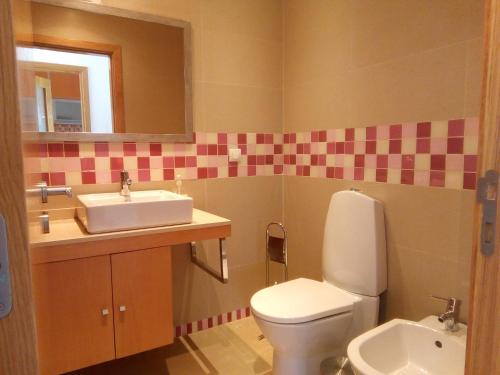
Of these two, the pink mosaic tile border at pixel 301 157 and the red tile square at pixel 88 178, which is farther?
the red tile square at pixel 88 178

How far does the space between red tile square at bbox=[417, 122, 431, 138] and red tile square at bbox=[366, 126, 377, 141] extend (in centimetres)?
23

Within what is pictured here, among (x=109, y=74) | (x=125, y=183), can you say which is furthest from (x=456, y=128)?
(x=109, y=74)

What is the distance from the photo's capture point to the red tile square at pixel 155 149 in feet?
6.39

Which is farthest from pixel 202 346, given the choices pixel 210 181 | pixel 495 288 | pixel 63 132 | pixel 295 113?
pixel 495 288

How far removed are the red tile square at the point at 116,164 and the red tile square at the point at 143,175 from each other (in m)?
0.10

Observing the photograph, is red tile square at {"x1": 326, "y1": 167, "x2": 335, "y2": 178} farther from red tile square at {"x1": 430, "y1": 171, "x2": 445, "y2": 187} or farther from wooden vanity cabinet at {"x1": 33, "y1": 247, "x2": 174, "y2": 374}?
wooden vanity cabinet at {"x1": 33, "y1": 247, "x2": 174, "y2": 374}

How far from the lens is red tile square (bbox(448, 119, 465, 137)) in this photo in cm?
141

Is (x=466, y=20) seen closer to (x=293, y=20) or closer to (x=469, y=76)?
(x=469, y=76)

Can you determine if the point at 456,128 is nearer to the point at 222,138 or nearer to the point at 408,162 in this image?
the point at 408,162

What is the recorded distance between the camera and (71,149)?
1749 millimetres

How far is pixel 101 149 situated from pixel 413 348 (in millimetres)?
1690

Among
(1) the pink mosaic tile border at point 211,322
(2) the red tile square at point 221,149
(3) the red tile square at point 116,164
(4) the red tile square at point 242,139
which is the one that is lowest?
(1) the pink mosaic tile border at point 211,322

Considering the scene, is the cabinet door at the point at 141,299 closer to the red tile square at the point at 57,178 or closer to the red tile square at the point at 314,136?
the red tile square at the point at 57,178

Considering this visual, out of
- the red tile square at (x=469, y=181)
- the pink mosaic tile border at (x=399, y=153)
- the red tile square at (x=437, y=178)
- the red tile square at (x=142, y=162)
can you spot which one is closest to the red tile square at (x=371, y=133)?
the pink mosaic tile border at (x=399, y=153)
